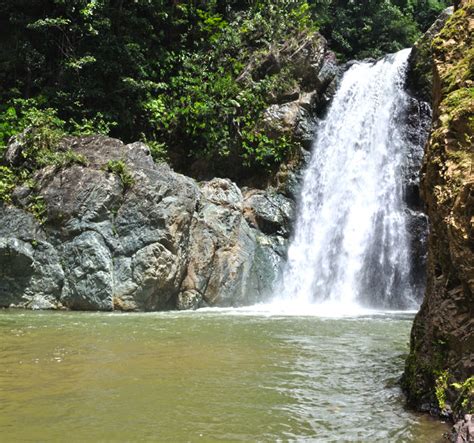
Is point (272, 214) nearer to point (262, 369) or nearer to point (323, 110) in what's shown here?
point (323, 110)

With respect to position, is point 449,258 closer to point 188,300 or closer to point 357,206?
point 188,300

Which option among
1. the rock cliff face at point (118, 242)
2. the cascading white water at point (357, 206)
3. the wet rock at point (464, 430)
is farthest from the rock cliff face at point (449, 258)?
the cascading white water at point (357, 206)

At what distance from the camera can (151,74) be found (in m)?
16.7

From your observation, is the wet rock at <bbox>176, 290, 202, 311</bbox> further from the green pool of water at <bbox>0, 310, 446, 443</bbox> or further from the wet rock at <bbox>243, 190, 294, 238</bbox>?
the green pool of water at <bbox>0, 310, 446, 443</bbox>

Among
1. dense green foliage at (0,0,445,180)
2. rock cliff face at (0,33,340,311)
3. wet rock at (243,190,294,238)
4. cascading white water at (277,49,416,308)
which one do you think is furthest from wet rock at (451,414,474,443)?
dense green foliage at (0,0,445,180)

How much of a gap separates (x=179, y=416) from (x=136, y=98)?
13544 millimetres

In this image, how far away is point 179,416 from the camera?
11.9 feet

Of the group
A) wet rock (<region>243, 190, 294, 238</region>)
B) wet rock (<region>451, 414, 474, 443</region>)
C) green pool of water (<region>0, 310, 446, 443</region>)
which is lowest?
green pool of water (<region>0, 310, 446, 443</region>)

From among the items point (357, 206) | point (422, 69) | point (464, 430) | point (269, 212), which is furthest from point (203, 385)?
point (422, 69)

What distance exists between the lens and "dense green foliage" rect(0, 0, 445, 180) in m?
15.5

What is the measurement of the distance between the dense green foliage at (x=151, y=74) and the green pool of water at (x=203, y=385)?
29.3 feet

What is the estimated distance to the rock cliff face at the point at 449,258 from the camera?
334 cm

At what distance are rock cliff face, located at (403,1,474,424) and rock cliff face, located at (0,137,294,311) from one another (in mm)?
7579

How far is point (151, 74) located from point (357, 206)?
25.2 feet
